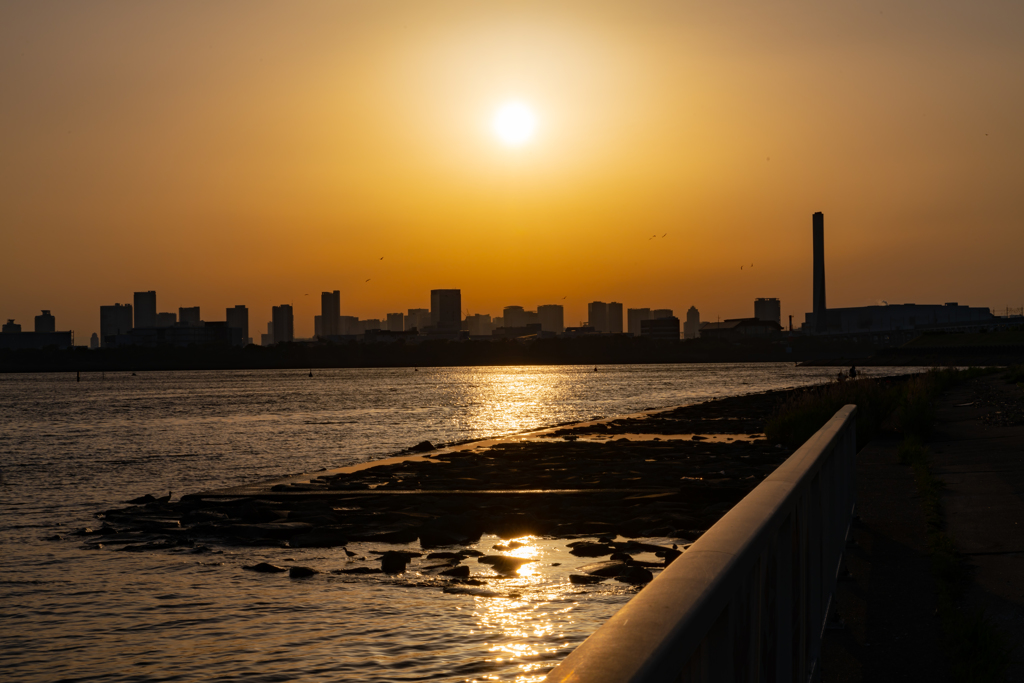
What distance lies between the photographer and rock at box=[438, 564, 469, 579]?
41.0ft

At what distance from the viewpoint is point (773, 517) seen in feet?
13.1

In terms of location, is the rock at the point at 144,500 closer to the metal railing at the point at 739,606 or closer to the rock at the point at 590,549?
the rock at the point at 590,549

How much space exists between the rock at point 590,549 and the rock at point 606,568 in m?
0.98

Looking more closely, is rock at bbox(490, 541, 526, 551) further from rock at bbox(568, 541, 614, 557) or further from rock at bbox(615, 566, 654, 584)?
rock at bbox(615, 566, 654, 584)

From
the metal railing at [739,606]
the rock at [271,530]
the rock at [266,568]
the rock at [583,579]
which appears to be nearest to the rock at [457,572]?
the rock at [583,579]

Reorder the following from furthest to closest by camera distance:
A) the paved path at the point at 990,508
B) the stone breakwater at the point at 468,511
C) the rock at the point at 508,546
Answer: the rock at the point at 508,546, the stone breakwater at the point at 468,511, the paved path at the point at 990,508

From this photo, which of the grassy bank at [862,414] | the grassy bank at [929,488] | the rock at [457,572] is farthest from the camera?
the grassy bank at [862,414]

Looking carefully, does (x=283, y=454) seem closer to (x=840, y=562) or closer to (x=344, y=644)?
(x=344, y=644)

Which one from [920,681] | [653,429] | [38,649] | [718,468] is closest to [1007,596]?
[920,681]

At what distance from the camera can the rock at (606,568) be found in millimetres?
12177

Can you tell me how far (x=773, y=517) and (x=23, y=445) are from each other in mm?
44284

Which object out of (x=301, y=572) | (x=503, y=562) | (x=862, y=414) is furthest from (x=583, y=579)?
(x=862, y=414)

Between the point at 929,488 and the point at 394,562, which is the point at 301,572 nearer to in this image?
the point at 394,562

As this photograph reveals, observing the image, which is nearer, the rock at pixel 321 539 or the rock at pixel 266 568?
the rock at pixel 266 568
